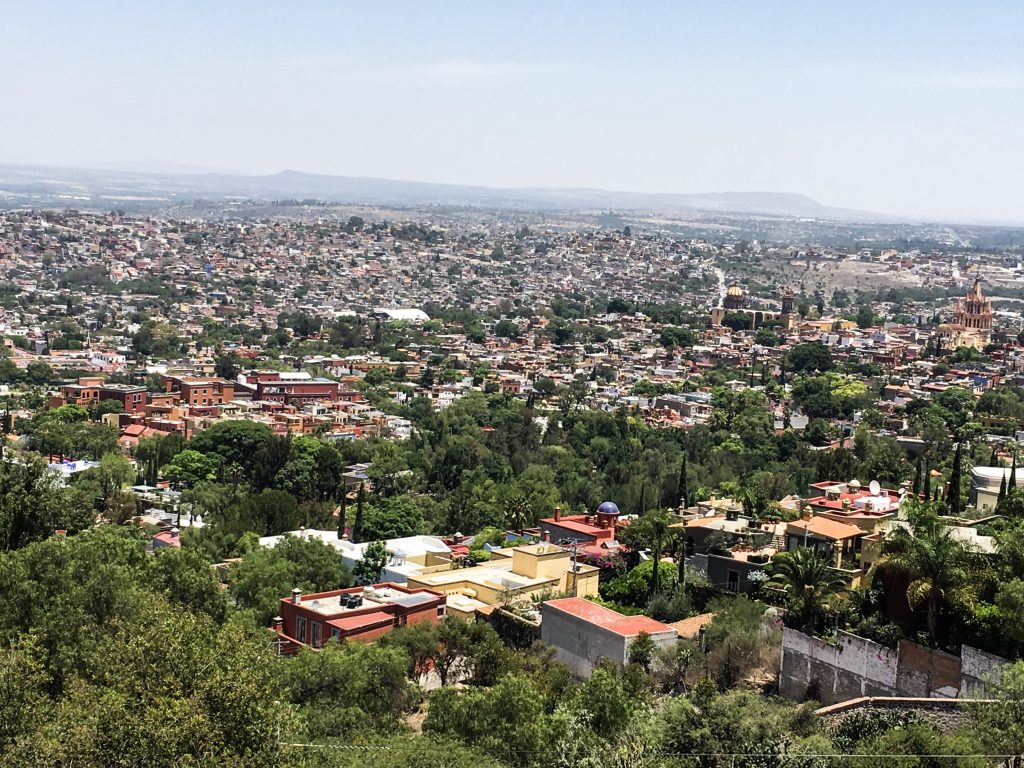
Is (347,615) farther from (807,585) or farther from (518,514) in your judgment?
(518,514)

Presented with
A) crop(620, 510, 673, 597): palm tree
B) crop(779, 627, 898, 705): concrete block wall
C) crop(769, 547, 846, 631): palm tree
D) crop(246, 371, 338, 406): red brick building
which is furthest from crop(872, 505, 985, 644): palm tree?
crop(246, 371, 338, 406): red brick building

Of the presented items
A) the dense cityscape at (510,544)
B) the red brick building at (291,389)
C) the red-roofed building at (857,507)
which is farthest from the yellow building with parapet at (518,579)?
the red brick building at (291,389)

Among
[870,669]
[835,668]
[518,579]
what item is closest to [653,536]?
[518,579]

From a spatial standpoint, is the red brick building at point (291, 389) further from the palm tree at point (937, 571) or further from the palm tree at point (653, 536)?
the palm tree at point (937, 571)

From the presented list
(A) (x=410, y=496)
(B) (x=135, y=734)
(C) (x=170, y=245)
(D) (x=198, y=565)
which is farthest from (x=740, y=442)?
(C) (x=170, y=245)

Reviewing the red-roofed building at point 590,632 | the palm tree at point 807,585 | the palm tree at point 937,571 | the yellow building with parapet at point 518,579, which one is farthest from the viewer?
the yellow building with parapet at point 518,579

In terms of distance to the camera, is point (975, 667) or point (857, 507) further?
point (857, 507)
